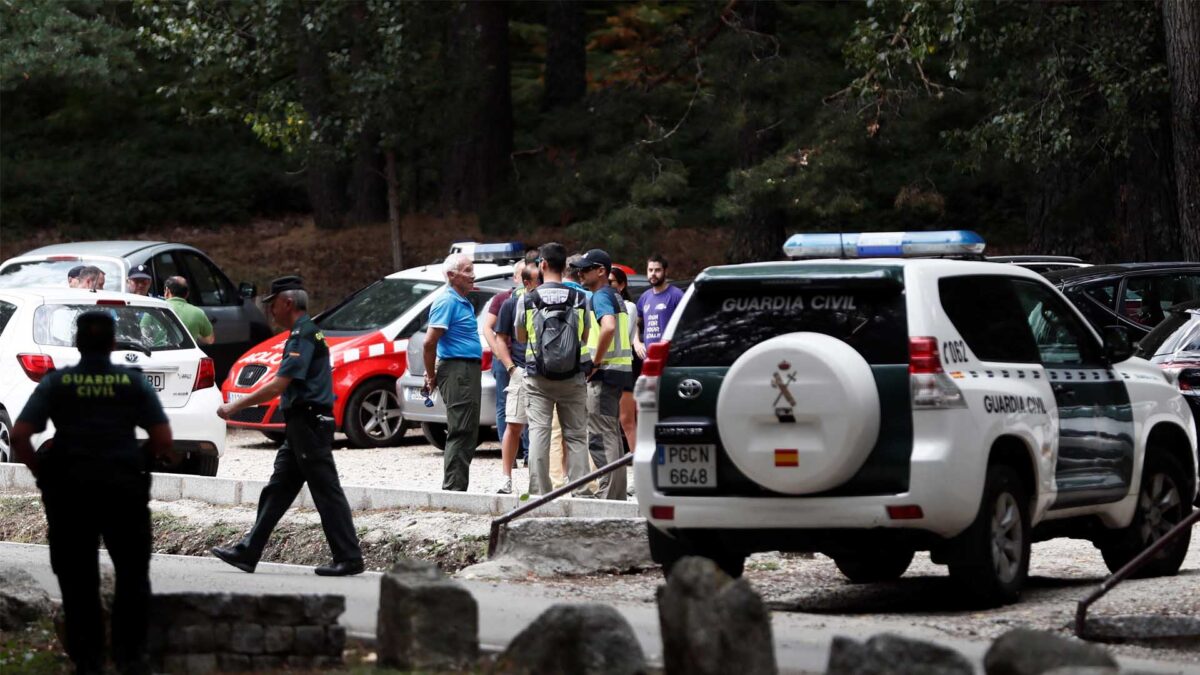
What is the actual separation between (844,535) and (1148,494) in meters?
2.65

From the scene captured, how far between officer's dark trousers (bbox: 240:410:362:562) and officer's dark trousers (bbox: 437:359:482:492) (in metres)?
2.45

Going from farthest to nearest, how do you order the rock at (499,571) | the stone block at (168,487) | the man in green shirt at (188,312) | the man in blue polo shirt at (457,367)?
the man in green shirt at (188,312), the stone block at (168,487), the man in blue polo shirt at (457,367), the rock at (499,571)

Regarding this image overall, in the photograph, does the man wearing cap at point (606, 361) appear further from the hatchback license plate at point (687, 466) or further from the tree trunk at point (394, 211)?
the tree trunk at point (394, 211)

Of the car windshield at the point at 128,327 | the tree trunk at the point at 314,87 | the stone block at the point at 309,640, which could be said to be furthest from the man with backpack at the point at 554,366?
the tree trunk at the point at 314,87

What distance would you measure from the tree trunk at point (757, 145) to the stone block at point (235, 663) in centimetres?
1664

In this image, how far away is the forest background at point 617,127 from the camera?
22.5m

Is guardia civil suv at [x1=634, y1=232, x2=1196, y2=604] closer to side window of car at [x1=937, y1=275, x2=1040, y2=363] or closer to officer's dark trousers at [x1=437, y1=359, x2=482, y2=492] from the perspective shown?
side window of car at [x1=937, y1=275, x2=1040, y2=363]

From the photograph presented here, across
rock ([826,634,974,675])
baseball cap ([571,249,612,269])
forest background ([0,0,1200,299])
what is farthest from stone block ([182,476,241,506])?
forest background ([0,0,1200,299])

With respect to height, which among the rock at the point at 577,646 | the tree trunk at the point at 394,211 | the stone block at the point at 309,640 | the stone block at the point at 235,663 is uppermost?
the tree trunk at the point at 394,211

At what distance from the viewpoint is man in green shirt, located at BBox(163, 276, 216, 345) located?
1819 centimetres

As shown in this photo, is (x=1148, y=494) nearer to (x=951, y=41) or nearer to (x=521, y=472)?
(x=521, y=472)

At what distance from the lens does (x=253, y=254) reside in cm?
3081

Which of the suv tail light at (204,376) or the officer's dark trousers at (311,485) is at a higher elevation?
the suv tail light at (204,376)

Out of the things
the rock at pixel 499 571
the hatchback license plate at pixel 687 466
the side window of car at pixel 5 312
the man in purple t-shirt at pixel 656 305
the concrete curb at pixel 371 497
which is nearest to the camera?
the hatchback license plate at pixel 687 466
